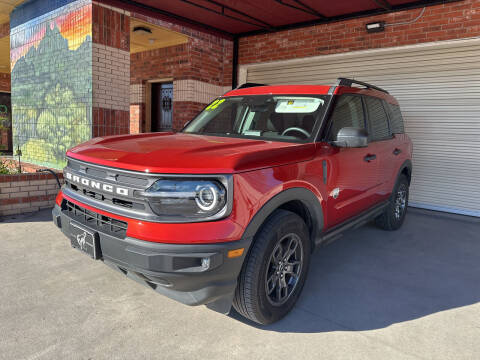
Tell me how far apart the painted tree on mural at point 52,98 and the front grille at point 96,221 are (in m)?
4.19

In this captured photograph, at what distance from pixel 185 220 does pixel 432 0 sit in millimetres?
6488

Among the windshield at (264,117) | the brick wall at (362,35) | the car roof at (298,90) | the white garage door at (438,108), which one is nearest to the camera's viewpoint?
the windshield at (264,117)

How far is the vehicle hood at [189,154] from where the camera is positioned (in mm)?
2143

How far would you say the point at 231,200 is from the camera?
6.98ft

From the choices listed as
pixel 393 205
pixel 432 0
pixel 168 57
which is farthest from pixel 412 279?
pixel 168 57

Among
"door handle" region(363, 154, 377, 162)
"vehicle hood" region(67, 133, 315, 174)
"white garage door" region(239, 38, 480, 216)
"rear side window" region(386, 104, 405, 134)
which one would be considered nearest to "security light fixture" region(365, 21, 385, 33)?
"white garage door" region(239, 38, 480, 216)

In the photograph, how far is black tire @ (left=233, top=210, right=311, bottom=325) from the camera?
235cm

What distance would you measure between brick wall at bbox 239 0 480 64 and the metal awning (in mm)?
152

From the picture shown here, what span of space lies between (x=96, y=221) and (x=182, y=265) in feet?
2.65

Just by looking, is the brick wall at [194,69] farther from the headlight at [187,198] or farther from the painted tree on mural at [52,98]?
the headlight at [187,198]

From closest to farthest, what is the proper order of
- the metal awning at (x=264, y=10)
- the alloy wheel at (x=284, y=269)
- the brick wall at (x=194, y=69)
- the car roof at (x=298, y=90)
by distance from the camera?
1. the alloy wheel at (x=284, y=269)
2. the car roof at (x=298, y=90)
3. the metal awning at (x=264, y=10)
4. the brick wall at (x=194, y=69)

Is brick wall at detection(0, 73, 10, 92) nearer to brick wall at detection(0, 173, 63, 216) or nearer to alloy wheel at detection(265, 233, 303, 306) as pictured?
brick wall at detection(0, 173, 63, 216)

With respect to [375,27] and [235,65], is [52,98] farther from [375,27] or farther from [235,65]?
[375,27]

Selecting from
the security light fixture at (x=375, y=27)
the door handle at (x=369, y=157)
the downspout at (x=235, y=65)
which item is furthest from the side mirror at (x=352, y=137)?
the downspout at (x=235, y=65)
